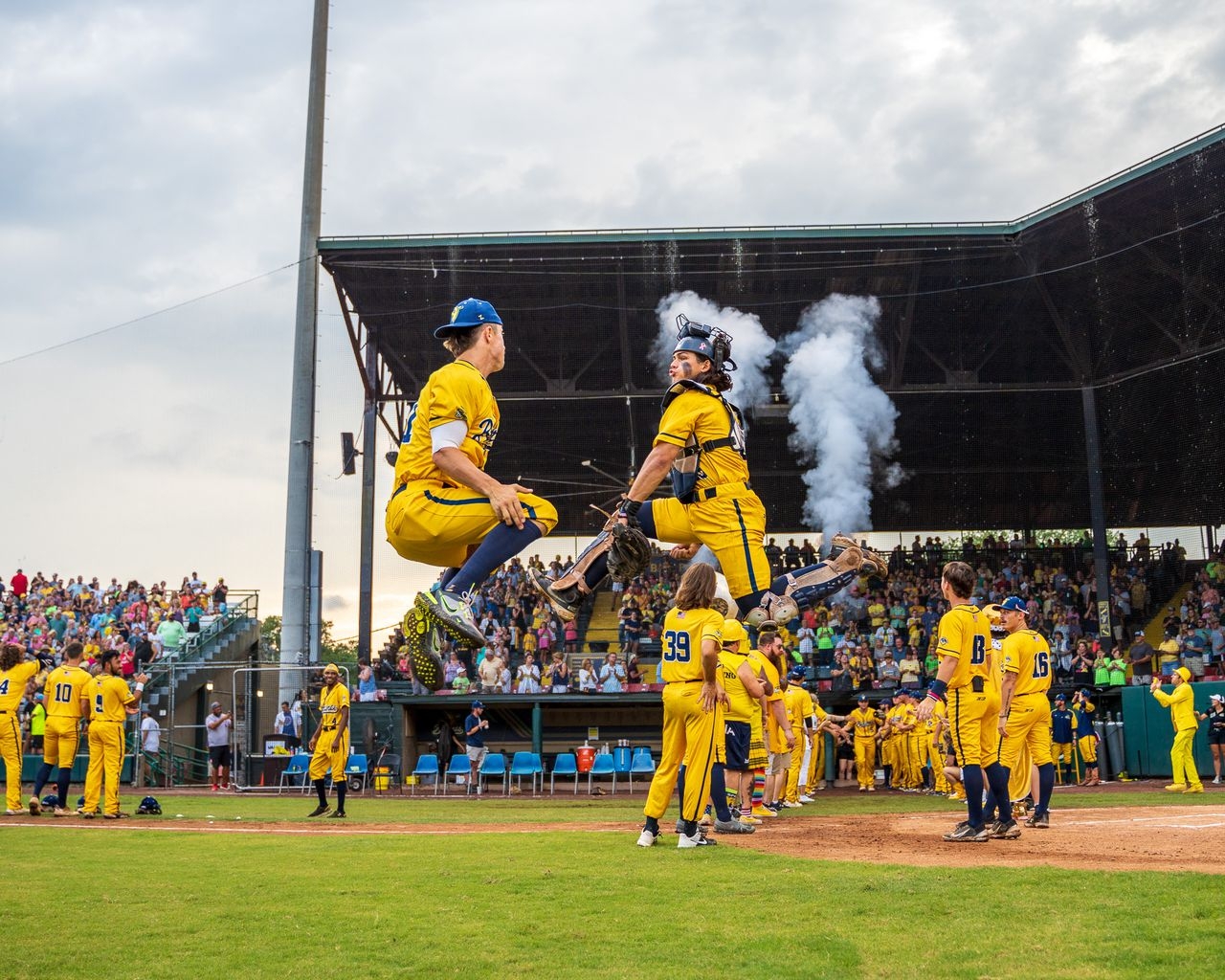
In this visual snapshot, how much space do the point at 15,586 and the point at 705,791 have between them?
3015 centimetres

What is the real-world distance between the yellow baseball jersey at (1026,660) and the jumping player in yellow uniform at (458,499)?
7.71 m

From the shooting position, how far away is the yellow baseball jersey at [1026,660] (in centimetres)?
1188

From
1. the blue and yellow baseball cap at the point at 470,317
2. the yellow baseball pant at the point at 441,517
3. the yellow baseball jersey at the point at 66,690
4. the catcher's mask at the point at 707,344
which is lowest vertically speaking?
the yellow baseball jersey at the point at 66,690

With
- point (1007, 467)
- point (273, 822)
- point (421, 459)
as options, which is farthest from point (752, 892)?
point (1007, 467)

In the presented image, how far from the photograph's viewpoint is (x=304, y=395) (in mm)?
28094

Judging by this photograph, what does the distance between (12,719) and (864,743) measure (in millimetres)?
15221

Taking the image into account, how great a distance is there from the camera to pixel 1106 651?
30109mm

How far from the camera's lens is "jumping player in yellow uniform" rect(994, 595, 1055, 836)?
466 inches

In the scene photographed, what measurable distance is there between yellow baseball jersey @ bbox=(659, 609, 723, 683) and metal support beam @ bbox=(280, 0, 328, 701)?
18431 millimetres

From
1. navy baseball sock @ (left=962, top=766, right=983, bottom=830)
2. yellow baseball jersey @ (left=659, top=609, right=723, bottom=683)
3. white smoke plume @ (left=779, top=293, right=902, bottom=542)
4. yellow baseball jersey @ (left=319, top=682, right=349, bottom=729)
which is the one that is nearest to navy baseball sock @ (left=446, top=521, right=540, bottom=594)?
yellow baseball jersey @ (left=659, top=609, right=723, bottom=683)

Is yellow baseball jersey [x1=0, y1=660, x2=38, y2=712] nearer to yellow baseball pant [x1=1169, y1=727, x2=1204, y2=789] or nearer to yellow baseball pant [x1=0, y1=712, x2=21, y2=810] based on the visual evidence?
yellow baseball pant [x1=0, y1=712, x2=21, y2=810]

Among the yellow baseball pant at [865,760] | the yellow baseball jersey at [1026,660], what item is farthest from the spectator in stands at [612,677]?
the yellow baseball jersey at [1026,660]

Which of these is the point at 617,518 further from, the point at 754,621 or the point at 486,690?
the point at 486,690

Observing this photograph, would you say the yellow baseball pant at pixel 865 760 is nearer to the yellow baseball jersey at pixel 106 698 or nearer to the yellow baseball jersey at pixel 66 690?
the yellow baseball jersey at pixel 106 698
